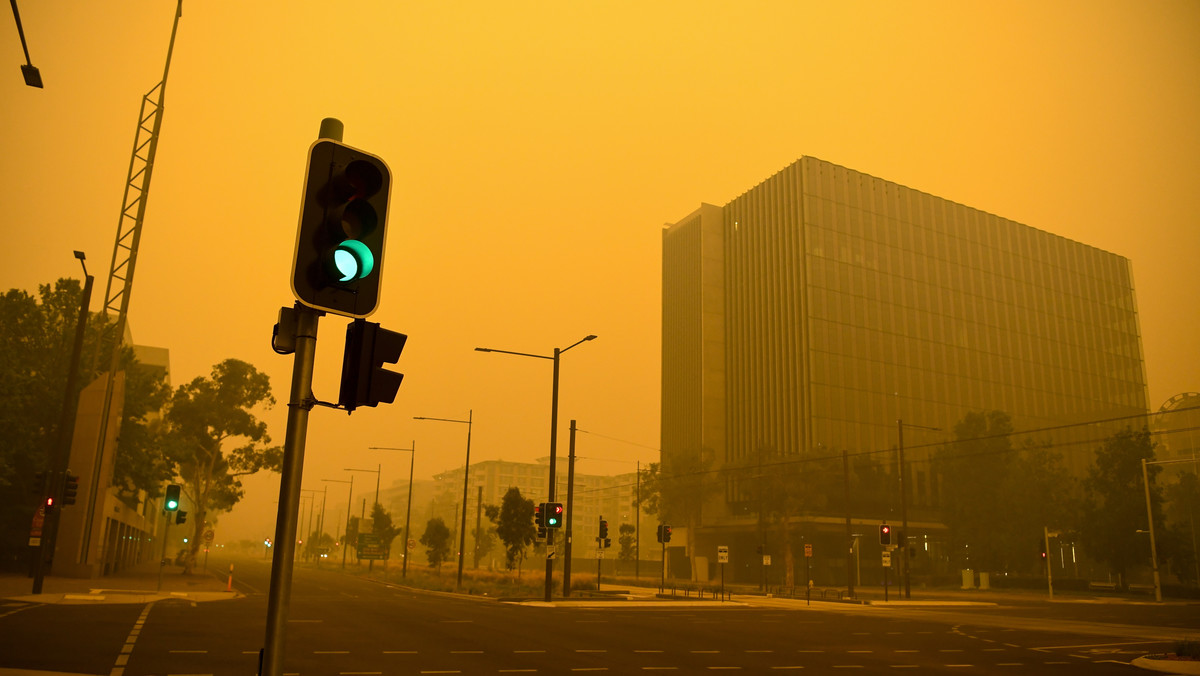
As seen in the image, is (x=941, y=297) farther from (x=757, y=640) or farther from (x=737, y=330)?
(x=757, y=640)

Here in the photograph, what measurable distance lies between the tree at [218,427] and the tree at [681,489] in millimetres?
36180

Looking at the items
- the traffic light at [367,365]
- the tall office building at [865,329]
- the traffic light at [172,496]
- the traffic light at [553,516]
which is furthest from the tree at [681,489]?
the traffic light at [367,365]

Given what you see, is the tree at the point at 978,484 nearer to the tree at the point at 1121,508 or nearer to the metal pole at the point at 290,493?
the tree at the point at 1121,508

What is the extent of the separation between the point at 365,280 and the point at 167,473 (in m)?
52.6

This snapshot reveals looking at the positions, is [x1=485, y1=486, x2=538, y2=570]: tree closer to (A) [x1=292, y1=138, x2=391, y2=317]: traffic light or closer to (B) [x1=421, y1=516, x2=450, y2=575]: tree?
(B) [x1=421, y1=516, x2=450, y2=575]: tree

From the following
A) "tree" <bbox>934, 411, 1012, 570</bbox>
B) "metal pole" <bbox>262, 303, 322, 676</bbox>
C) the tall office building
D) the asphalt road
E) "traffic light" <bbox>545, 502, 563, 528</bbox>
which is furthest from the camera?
the tall office building

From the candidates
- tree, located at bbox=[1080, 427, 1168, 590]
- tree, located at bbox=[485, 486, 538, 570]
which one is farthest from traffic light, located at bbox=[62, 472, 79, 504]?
tree, located at bbox=[1080, 427, 1168, 590]

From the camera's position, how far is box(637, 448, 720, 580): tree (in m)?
76.8

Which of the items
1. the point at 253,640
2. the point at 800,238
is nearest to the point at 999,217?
the point at 800,238

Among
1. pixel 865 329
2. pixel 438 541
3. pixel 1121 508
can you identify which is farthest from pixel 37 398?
pixel 865 329

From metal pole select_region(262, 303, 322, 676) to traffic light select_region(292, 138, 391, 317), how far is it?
0.64 feet

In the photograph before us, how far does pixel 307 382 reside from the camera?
412 cm

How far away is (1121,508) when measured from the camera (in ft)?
197

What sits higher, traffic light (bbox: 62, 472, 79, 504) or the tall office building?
the tall office building
